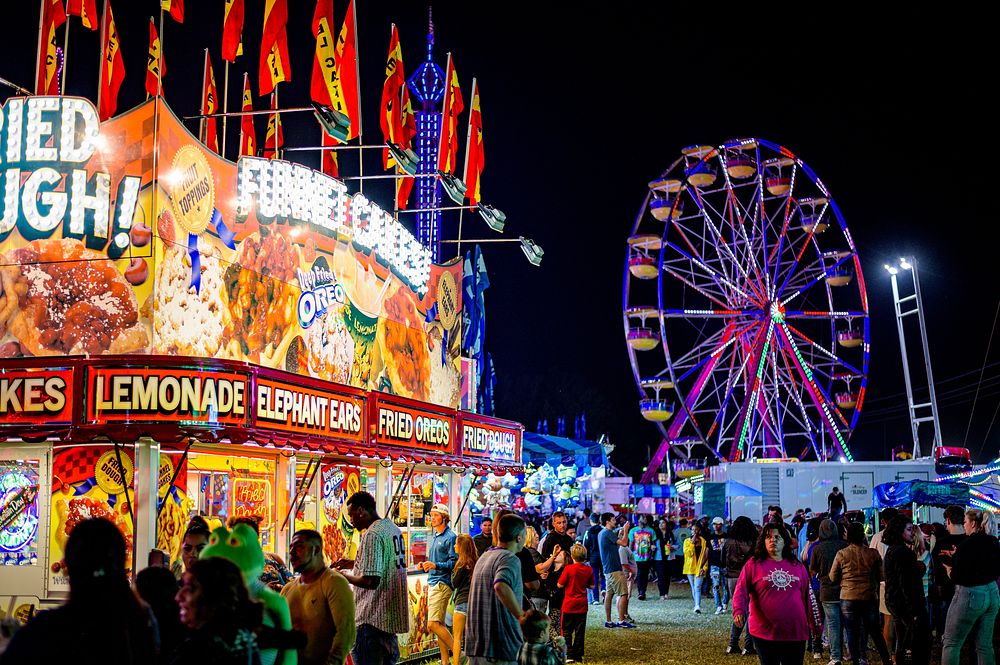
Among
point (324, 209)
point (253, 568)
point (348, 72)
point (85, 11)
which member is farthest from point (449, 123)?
point (253, 568)

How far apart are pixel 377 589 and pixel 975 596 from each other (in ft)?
17.3

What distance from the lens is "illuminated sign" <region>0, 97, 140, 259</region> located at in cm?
1087

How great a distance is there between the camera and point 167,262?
1084 centimetres

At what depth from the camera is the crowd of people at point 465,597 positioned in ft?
13.8

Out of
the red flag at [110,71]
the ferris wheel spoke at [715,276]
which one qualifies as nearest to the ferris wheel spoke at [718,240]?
the ferris wheel spoke at [715,276]

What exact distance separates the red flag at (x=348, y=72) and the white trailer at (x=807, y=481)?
18.4m

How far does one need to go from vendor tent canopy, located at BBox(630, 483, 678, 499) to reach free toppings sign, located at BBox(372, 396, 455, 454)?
3522 centimetres

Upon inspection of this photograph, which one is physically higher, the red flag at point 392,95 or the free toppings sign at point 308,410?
the red flag at point 392,95

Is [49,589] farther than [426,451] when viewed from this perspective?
No

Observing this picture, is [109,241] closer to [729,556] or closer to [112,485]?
[112,485]

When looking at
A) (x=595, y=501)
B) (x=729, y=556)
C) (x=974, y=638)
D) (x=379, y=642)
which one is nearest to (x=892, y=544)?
(x=974, y=638)

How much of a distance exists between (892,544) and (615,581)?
732 centimetres

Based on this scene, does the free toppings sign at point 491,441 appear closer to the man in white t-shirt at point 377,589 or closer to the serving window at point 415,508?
the serving window at point 415,508

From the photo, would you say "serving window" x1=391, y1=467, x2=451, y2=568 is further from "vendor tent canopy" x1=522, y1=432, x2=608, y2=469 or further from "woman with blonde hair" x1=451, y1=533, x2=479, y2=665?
"vendor tent canopy" x1=522, y1=432, x2=608, y2=469
